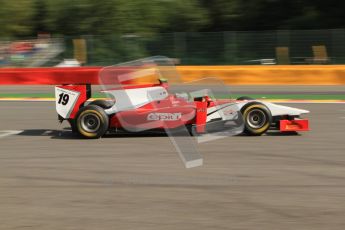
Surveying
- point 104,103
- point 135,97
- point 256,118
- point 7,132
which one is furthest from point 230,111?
point 7,132

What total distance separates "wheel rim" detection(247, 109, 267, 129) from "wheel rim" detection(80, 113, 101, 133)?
222 cm

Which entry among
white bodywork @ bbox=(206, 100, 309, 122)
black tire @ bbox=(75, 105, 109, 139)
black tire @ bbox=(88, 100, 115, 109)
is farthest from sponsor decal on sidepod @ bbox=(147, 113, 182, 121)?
black tire @ bbox=(88, 100, 115, 109)

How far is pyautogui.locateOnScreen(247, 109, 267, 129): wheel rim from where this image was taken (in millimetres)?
8578

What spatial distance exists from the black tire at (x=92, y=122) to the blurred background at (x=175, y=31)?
14073 millimetres

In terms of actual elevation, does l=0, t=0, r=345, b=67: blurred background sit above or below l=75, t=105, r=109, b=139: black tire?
above

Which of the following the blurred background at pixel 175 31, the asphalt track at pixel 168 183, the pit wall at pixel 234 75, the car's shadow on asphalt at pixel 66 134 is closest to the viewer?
the asphalt track at pixel 168 183

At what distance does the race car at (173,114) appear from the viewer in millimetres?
8562

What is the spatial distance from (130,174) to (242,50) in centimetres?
1686

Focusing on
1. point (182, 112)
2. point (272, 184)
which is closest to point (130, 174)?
point (272, 184)

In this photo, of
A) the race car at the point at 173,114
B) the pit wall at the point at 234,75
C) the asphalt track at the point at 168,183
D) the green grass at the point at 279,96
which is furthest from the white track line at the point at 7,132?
the pit wall at the point at 234,75

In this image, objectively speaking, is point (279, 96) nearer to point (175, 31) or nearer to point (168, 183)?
point (168, 183)

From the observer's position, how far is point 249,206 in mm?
5074

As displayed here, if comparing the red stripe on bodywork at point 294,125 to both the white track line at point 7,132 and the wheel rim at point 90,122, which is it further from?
the white track line at point 7,132

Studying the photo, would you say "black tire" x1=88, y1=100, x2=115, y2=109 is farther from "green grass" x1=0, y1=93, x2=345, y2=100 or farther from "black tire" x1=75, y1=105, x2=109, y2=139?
"green grass" x1=0, y1=93, x2=345, y2=100
